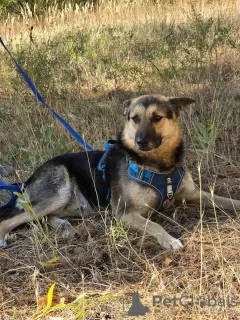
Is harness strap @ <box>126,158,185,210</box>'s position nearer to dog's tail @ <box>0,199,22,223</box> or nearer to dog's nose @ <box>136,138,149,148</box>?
dog's nose @ <box>136,138,149,148</box>

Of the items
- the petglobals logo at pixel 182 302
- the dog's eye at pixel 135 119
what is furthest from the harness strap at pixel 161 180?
the petglobals logo at pixel 182 302

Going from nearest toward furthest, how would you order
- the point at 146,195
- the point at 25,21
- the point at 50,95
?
1. the point at 146,195
2. the point at 50,95
3. the point at 25,21

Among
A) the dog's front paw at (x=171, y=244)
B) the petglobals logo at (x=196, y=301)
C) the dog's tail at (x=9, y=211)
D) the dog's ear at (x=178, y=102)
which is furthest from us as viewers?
the dog's tail at (x=9, y=211)

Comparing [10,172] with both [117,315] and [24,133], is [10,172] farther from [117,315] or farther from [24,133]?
[117,315]

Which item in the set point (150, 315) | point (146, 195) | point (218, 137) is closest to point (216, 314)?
point (150, 315)

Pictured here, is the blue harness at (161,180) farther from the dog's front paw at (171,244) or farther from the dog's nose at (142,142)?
the dog's front paw at (171,244)

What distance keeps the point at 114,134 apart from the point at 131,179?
1.77 metres

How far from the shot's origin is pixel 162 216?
11.6 ft

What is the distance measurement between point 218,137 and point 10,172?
7.63 feet

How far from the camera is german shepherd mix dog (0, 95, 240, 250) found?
10.9 ft

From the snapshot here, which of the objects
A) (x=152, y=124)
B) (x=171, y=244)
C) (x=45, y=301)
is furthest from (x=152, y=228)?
(x=45, y=301)

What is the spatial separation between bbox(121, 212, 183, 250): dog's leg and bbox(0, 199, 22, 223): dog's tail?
42.3 inches

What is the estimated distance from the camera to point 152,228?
10.3 ft

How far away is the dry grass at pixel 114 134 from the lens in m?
2.54
